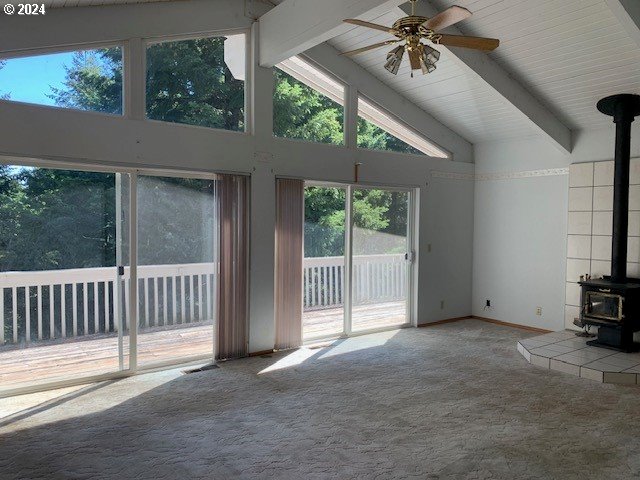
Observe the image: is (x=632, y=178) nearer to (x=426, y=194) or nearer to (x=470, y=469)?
(x=426, y=194)

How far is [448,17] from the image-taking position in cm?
265

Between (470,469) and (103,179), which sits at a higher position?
(103,179)

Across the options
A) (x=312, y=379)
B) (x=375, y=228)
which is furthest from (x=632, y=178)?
(x=312, y=379)

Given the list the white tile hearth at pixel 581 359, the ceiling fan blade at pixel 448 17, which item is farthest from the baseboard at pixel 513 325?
the ceiling fan blade at pixel 448 17

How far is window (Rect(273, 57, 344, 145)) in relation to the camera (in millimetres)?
4934

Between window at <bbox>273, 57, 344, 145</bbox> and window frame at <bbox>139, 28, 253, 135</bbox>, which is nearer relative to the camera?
window frame at <bbox>139, 28, 253, 135</bbox>

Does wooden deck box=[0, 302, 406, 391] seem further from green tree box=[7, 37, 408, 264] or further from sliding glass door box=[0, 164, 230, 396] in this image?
green tree box=[7, 37, 408, 264]

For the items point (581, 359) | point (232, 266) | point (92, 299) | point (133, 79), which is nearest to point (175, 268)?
point (232, 266)

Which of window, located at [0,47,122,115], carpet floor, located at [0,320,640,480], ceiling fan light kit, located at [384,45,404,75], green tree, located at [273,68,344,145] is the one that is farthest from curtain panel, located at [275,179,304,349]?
ceiling fan light kit, located at [384,45,404,75]

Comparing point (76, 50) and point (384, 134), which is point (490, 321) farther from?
point (76, 50)

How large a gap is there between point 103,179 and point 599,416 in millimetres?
4218

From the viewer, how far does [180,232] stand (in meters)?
4.40

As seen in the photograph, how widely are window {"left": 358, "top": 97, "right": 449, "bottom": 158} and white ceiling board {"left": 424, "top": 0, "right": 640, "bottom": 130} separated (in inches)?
57.2

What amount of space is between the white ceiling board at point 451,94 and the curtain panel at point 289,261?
1.63 metres
